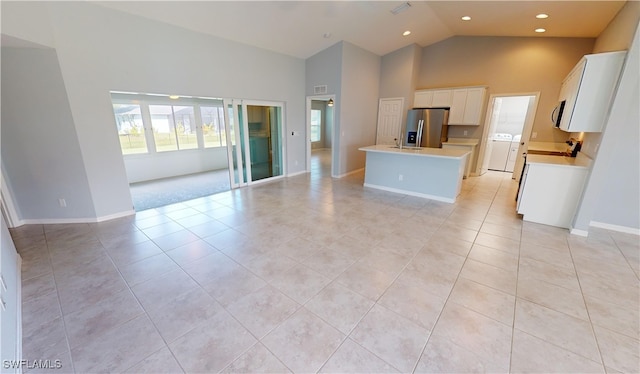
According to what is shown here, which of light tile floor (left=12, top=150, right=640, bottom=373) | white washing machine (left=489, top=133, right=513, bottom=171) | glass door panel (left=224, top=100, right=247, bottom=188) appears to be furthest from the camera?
white washing machine (left=489, top=133, right=513, bottom=171)

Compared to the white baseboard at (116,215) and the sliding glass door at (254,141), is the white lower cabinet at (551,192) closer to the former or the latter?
the sliding glass door at (254,141)

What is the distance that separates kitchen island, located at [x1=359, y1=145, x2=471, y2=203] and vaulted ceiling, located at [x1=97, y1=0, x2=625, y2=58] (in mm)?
2484

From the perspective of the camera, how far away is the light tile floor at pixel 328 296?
159 centimetres

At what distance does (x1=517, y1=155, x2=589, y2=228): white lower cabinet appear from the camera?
3.31 m

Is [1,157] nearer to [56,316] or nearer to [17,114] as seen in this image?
[17,114]

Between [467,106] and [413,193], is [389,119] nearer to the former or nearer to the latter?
[467,106]

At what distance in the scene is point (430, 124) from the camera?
630cm

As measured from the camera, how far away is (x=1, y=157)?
3.24 m

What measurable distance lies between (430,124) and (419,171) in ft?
7.40

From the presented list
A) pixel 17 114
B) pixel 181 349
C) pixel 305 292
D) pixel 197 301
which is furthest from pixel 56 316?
pixel 17 114

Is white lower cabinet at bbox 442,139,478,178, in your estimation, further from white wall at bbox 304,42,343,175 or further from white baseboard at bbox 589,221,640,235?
white wall at bbox 304,42,343,175

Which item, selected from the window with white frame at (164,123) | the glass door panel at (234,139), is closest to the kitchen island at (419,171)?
the glass door panel at (234,139)

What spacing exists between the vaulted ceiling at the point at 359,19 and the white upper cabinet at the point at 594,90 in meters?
1.21

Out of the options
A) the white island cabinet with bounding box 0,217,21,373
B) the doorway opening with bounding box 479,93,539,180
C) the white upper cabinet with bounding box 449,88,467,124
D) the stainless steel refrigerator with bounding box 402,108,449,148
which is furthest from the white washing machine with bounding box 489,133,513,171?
the white island cabinet with bounding box 0,217,21,373
